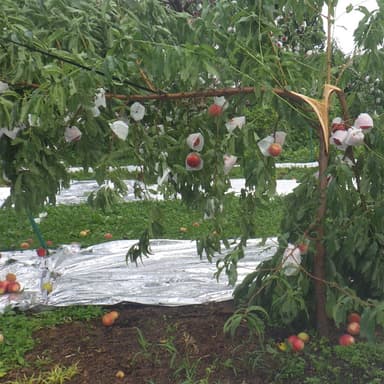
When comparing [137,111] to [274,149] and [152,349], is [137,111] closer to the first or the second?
[274,149]

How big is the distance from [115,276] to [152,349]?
118cm

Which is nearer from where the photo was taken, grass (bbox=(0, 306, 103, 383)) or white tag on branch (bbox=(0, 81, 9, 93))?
white tag on branch (bbox=(0, 81, 9, 93))

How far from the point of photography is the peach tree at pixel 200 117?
2170mm

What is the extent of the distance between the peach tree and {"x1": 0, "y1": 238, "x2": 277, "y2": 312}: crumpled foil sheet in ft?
2.28

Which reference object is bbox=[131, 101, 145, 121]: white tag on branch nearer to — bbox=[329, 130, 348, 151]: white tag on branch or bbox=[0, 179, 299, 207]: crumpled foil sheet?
bbox=[329, 130, 348, 151]: white tag on branch

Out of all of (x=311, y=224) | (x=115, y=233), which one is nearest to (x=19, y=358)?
(x=311, y=224)

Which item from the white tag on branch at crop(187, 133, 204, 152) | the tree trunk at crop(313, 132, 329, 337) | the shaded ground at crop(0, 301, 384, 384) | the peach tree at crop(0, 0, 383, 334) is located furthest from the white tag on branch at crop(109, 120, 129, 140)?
the shaded ground at crop(0, 301, 384, 384)

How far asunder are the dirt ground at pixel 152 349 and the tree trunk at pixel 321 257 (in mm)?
341

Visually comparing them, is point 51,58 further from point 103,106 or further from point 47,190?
point 47,190

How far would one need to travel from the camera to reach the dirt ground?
8.71 ft

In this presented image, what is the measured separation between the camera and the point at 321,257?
2.71 m

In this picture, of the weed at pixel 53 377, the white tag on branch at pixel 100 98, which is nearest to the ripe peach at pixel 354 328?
the weed at pixel 53 377

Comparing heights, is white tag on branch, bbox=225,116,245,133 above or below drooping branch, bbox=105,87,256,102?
below

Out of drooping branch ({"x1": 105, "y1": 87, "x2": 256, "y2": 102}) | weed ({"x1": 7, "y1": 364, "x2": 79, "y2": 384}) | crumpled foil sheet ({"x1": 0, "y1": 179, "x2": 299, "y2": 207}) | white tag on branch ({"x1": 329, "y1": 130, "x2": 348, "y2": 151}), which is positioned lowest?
weed ({"x1": 7, "y1": 364, "x2": 79, "y2": 384})
